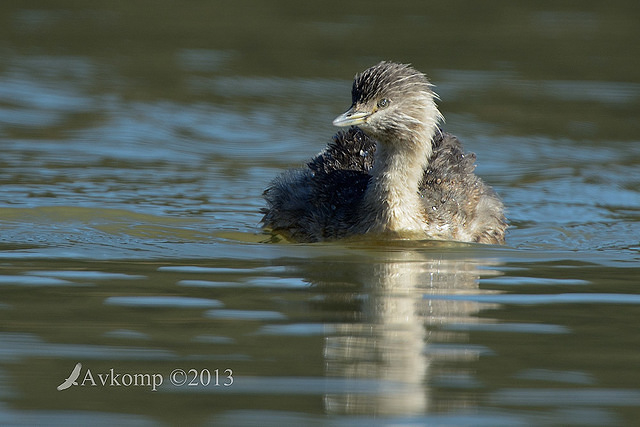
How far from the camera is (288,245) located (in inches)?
385

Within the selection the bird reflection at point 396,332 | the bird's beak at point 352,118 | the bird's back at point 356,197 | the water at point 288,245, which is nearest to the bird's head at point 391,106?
the bird's beak at point 352,118

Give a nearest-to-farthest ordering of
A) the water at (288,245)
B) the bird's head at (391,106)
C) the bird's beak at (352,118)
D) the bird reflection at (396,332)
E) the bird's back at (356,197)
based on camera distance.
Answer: the bird reflection at (396,332), the water at (288,245), the bird's beak at (352,118), the bird's head at (391,106), the bird's back at (356,197)

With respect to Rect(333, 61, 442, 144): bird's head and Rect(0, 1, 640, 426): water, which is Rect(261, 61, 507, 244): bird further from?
Rect(0, 1, 640, 426): water

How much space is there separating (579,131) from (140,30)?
7853 millimetres

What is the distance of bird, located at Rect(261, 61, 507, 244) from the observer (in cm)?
1027

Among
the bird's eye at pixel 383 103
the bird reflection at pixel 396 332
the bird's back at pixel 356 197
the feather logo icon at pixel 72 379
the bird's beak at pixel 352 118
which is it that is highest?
the bird's eye at pixel 383 103

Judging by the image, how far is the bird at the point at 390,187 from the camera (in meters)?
10.3

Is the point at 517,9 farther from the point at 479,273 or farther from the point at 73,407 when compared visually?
the point at 73,407

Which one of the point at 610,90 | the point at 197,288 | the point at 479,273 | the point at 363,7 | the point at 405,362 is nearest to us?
the point at 405,362

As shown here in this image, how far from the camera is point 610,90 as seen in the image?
666 inches

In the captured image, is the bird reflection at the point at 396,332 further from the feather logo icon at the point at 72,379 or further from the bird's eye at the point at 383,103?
the bird's eye at the point at 383,103

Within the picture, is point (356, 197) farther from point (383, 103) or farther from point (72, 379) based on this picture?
point (72, 379)

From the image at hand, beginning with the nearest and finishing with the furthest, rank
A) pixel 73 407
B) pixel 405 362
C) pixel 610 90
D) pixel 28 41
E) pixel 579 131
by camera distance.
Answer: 1. pixel 73 407
2. pixel 405 362
3. pixel 579 131
4. pixel 610 90
5. pixel 28 41

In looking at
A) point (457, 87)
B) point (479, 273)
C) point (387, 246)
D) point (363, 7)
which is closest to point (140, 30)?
point (363, 7)
